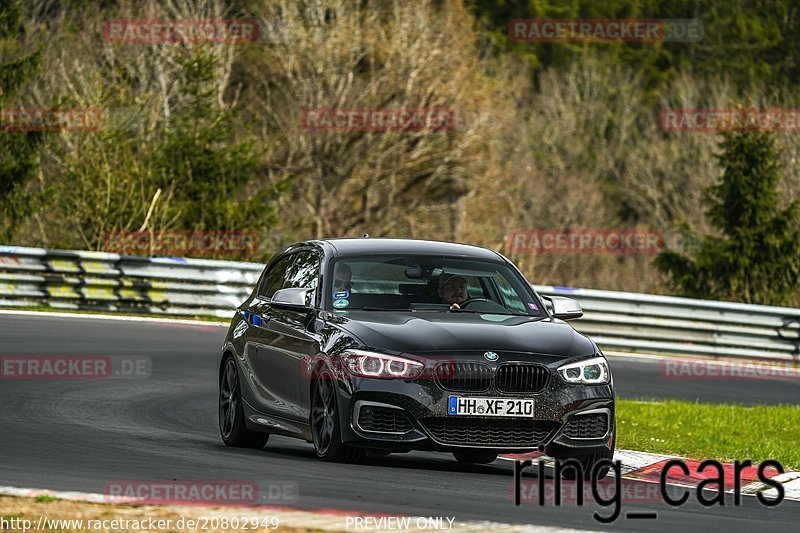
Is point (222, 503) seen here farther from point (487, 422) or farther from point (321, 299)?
point (321, 299)

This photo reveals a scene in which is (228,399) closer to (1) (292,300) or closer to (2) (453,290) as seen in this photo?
(1) (292,300)

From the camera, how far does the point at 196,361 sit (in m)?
19.5

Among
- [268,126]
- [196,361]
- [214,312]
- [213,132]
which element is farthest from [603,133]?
[196,361]

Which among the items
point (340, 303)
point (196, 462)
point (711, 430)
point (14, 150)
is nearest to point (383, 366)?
point (340, 303)

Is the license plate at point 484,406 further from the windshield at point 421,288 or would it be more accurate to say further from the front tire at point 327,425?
the windshield at point 421,288

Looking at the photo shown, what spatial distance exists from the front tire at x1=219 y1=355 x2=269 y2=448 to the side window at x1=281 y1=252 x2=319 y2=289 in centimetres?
79

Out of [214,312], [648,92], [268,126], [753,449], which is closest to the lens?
[753,449]

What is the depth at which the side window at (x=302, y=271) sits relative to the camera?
11586 millimetres

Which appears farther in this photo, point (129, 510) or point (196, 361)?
point (196, 361)

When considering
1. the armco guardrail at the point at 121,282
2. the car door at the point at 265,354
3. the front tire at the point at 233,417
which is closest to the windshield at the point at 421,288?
the car door at the point at 265,354

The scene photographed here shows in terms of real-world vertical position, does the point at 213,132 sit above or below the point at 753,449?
below

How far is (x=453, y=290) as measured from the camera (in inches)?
442

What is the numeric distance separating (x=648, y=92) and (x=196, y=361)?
61996mm

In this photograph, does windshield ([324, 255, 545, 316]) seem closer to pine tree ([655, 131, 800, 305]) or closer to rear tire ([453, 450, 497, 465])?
rear tire ([453, 450, 497, 465])
